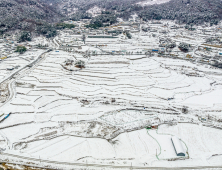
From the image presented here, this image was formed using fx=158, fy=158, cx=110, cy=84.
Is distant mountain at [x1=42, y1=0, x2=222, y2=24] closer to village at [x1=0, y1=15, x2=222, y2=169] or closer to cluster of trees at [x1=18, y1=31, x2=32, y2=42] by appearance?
cluster of trees at [x1=18, y1=31, x2=32, y2=42]

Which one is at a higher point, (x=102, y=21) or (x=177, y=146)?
(x=102, y=21)

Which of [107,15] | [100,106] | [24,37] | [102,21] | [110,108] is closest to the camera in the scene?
[110,108]

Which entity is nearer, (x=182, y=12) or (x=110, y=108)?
(x=110, y=108)

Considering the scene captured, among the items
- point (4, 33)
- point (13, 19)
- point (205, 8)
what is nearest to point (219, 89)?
point (4, 33)

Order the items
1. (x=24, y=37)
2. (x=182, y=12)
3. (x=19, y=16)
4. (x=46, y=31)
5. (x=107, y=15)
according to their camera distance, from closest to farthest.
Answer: (x=24, y=37)
(x=46, y=31)
(x=19, y=16)
(x=182, y=12)
(x=107, y=15)

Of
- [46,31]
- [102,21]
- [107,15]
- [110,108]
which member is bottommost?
[110,108]

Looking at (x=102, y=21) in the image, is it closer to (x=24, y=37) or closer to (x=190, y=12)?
(x=24, y=37)

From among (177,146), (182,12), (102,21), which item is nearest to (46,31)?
(102,21)

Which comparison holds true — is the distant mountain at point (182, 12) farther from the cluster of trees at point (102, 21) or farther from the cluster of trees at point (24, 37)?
the cluster of trees at point (24, 37)

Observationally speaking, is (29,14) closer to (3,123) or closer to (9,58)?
(9,58)

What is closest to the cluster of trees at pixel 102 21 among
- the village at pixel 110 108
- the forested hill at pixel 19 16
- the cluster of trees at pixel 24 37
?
the forested hill at pixel 19 16
